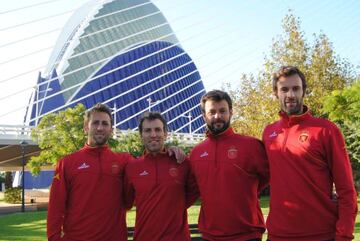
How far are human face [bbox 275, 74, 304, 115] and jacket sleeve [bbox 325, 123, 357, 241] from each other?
27cm

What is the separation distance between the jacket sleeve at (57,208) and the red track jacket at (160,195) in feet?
1.73

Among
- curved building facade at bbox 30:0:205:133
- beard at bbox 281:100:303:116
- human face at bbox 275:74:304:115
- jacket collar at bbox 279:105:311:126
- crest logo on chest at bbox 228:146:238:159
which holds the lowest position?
crest logo on chest at bbox 228:146:238:159

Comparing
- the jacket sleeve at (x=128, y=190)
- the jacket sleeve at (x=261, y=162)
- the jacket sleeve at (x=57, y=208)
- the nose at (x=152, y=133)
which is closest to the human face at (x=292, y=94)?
the jacket sleeve at (x=261, y=162)

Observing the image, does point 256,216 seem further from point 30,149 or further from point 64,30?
point 64,30

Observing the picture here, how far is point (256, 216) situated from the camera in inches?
155

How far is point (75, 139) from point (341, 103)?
15.1 metres

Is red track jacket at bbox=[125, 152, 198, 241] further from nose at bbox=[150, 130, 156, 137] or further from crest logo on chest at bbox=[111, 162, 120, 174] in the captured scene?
nose at bbox=[150, 130, 156, 137]

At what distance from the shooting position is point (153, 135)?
13.9ft

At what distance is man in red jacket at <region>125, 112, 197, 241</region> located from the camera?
4109 mm

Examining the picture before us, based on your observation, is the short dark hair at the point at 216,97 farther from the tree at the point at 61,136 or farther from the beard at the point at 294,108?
the tree at the point at 61,136

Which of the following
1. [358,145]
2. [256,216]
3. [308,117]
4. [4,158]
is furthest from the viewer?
[4,158]

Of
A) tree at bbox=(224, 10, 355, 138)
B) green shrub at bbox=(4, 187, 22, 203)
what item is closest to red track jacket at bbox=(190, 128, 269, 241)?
tree at bbox=(224, 10, 355, 138)

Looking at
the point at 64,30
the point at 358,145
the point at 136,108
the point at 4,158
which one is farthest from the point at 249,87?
the point at 64,30

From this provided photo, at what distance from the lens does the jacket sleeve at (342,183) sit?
3.26 metres
